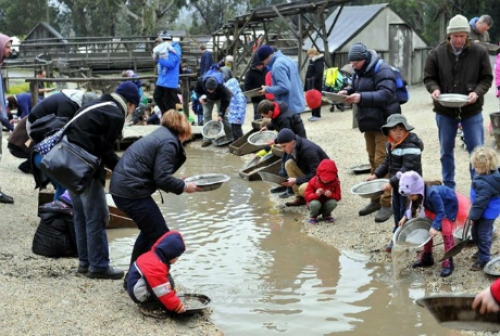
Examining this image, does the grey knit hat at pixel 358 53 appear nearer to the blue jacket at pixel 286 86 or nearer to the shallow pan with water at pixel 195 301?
the blue jacket at pixel 286 86

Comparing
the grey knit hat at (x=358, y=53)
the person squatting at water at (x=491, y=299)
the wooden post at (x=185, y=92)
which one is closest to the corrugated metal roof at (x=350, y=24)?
the wooden post at (x=185, y=92)

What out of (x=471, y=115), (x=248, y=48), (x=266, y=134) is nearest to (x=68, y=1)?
(x=248, y=48)

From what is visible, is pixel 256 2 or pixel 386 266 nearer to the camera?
pixel 386 266

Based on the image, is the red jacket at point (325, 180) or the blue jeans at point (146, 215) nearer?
the blue jeans at point (146, 215)

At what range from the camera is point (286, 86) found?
1070 cm

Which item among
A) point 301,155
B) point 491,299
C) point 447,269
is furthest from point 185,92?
point 491,299

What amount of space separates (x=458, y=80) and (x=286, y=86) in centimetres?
372

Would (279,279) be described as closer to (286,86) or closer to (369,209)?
(369,209)

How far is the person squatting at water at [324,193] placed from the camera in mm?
8188

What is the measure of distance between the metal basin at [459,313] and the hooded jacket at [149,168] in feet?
7.92

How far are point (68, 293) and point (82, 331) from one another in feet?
2.68

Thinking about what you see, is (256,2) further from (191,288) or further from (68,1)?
(191,288)

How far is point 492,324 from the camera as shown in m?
3.48

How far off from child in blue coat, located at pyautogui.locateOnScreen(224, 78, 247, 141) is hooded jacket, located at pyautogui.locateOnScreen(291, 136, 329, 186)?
4.42 meters
